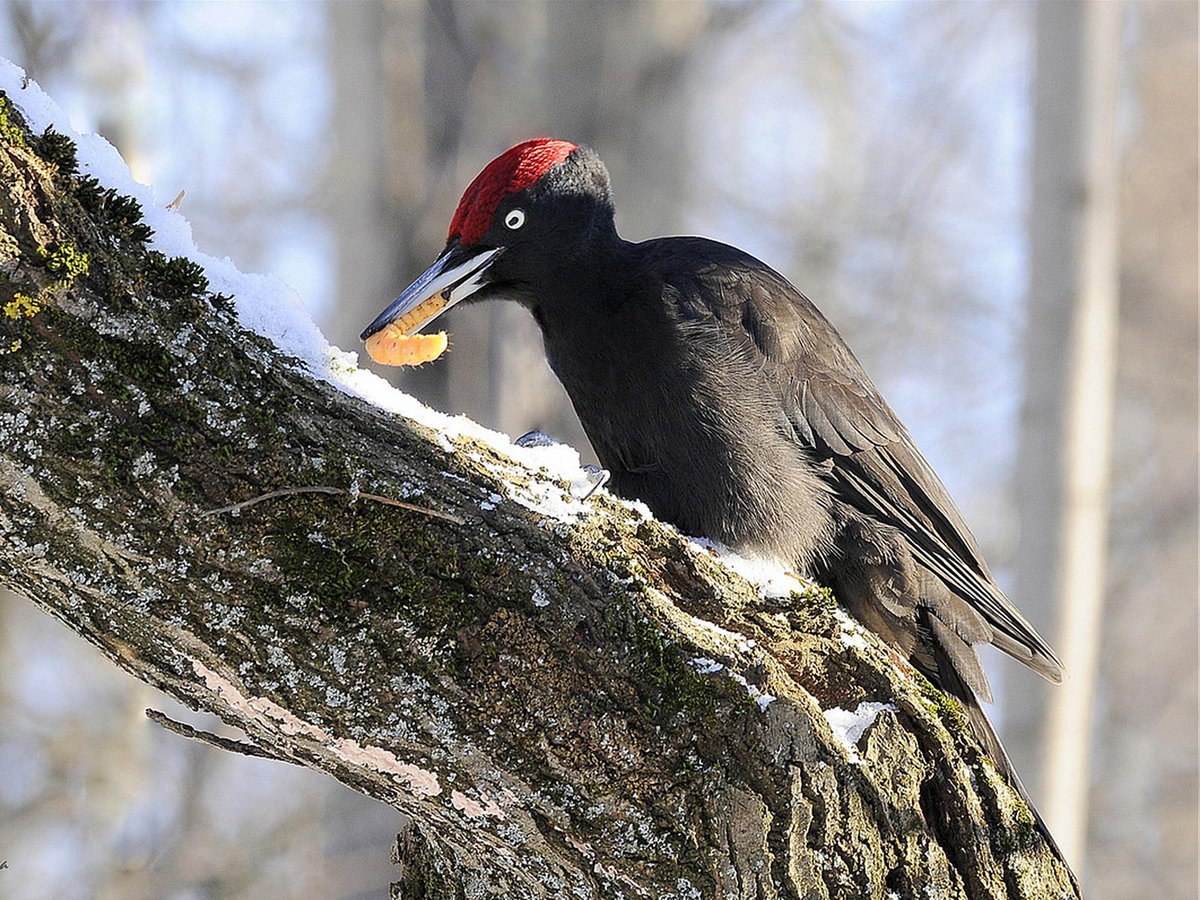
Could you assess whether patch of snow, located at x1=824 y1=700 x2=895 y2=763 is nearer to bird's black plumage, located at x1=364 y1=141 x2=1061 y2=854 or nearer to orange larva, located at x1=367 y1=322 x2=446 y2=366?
bird's black plumage, located at x1=364 y1=141 x2=1061 y2=854

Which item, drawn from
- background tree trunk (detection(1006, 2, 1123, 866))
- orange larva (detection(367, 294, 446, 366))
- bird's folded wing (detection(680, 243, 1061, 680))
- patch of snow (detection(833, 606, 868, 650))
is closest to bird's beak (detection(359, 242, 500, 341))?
orange larva (detection(367, 294, 446, 366))

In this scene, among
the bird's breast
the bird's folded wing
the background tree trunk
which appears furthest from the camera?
the background tree trunk

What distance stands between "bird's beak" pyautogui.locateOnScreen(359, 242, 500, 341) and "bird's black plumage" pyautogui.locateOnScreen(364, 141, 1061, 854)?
0.02m

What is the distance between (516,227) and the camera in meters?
2.85

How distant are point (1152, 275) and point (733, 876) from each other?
11927 mm

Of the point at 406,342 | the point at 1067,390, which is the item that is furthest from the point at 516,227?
the point at 1067,390

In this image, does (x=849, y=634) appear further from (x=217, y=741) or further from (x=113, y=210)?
(x=113, y=210)

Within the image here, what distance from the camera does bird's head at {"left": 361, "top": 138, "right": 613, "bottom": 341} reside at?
2.81 meters

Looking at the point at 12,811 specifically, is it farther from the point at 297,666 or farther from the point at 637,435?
the point at 297,666

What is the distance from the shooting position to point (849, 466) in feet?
9.37

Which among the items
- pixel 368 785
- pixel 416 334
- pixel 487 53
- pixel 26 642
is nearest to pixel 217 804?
pixel 26 642

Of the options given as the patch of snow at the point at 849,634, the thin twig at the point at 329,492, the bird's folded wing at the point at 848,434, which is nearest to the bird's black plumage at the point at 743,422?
the bird's folded wing at the point at 848,434

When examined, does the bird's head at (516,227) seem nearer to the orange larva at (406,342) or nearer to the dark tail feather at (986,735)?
the orange larva at (406,342)

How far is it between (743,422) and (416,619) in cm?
131
